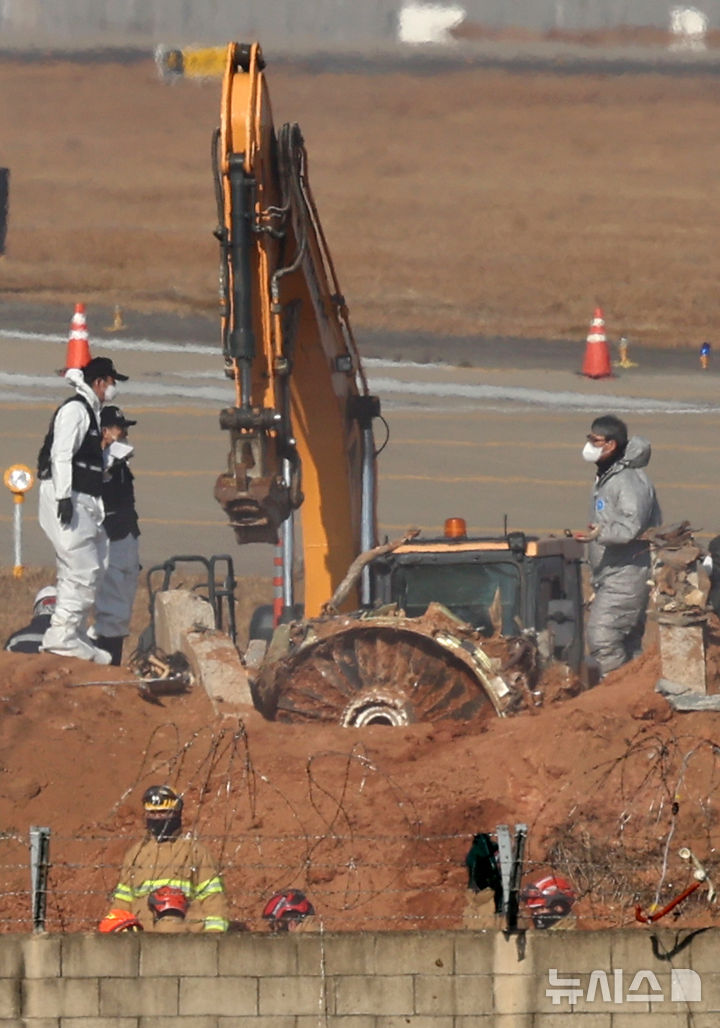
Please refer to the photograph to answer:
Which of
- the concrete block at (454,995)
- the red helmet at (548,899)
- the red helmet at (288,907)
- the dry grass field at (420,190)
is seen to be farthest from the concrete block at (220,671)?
the dry grass field at (420,190)

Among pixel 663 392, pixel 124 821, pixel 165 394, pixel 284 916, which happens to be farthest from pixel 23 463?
pixel 284 916

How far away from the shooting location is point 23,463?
25.8 metres

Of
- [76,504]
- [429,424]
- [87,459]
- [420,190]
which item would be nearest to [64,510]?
[76,504]

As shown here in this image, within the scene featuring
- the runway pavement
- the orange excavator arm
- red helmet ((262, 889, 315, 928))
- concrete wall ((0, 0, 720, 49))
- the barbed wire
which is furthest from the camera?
concrete wall ((0, 0, 720, 49))

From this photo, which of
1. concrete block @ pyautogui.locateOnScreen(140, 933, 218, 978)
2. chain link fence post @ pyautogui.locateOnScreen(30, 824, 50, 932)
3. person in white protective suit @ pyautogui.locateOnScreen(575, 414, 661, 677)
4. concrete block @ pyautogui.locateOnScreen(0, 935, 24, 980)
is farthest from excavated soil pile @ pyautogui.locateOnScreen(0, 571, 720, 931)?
chain link fence post @ pyautogui.locateOnScreen(30, 824, 50, 932)

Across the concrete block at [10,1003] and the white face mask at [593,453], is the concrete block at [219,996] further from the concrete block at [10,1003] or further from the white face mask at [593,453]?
the white face mask at [593,453]

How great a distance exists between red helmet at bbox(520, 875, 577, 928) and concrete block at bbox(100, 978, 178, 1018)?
6.24 feet

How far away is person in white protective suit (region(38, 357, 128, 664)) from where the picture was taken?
1540 cm

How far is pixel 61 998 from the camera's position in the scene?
9289 millimetres

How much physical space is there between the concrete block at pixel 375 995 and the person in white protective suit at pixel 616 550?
21.8 ft

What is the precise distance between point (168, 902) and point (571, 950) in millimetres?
2074

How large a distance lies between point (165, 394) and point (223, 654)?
14123mm

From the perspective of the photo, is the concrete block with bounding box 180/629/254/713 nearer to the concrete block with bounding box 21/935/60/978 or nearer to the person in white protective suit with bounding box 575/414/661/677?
the person in white protective suit with bounding box 575/414/661/677

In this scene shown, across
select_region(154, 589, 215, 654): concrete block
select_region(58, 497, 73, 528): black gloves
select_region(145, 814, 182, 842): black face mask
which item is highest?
select_region(58, 497, 73, 528): black gloves
